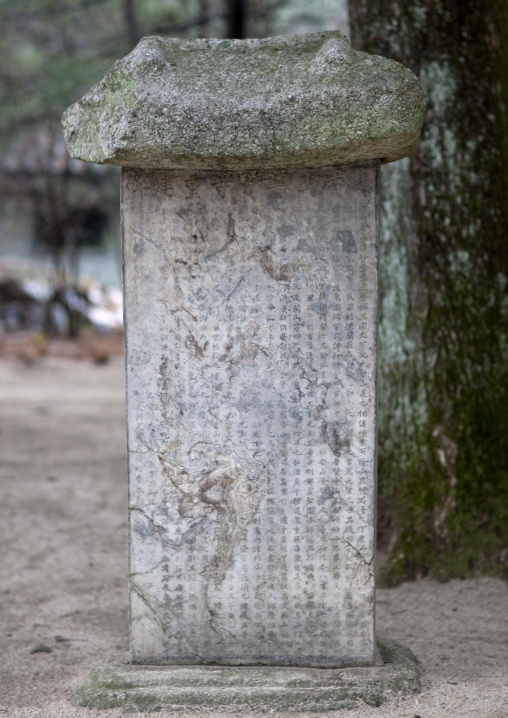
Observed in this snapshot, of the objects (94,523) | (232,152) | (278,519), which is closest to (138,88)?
Answer: (232,152)

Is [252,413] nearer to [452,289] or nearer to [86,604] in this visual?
[452,289]

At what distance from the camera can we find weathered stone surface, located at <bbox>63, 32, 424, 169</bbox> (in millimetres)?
1843

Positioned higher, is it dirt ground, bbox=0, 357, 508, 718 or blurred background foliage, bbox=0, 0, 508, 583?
blurred background foliage, bbox=0, 0, 508, 583

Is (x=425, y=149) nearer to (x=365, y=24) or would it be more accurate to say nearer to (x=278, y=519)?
(x=365, y=24)

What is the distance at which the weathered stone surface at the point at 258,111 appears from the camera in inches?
72.6

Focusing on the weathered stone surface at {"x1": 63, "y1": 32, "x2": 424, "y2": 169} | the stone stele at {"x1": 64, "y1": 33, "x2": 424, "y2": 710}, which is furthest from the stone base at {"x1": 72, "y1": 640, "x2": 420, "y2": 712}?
the weathered stone surface at {"x1": 63, "y1": 32, "x2": 424, "y2": 169}

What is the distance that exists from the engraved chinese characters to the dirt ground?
0.28 m

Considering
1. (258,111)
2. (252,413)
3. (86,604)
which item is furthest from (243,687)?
(258,111)

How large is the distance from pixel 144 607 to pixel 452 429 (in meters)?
1.37

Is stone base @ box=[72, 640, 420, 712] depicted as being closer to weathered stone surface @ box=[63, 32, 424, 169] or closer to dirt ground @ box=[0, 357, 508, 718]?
dirt ground @ box=[0, 357, 508, 718]

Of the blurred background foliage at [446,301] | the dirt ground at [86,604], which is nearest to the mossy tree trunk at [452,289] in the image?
the blurred background foliage at [446,301]

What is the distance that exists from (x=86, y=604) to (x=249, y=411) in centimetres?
126

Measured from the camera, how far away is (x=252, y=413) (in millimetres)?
2174

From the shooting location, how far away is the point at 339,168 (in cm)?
209
